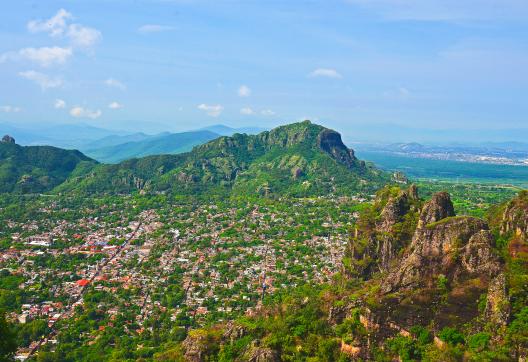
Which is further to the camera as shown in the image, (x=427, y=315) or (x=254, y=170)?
(x=254, y=170)

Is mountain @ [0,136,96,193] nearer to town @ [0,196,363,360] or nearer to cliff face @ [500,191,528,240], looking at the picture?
town @ [0,196,363,360]

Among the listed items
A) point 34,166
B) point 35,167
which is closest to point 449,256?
point 35,167

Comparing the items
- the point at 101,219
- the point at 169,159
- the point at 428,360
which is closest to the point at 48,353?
the point at 428,360

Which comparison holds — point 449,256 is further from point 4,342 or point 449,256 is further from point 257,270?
point 257,270

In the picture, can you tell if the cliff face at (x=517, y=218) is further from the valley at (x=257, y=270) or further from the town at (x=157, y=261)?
the town at (x=157, y=261)

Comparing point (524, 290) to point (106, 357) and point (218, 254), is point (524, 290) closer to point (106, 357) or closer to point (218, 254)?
point (106, 357)

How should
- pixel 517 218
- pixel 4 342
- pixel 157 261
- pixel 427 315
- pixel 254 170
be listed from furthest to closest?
pixel 254 170
pixel 157 261
pixel 517 218
pixel 427 315
pixel 4 342

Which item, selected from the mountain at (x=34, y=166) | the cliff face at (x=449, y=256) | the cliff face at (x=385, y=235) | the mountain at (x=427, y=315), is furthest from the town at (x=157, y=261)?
the mountain at (x=34, y=166)
